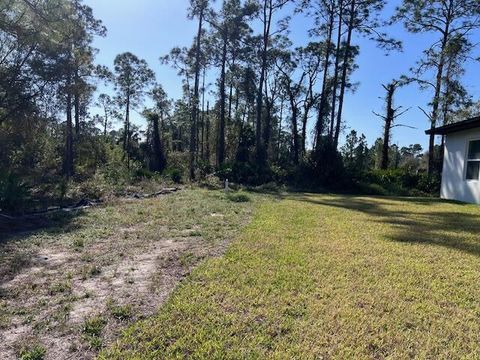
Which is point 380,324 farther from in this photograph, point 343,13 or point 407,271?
point 343,13

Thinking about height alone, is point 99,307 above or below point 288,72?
below

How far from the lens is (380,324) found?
8.95 ft

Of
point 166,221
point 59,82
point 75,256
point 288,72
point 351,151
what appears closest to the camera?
point 75,256

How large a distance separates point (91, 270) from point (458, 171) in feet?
36.5

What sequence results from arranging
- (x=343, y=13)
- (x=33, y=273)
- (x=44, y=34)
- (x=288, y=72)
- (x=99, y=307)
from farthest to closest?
1. (x=288, y=72)
2. (x=343, y=13)
3. (x=44, y=34)
4. (x=33, y=273)
5. (x=99, y=307)

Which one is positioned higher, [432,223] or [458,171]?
[458,171]

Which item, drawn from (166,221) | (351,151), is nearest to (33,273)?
(166,221)

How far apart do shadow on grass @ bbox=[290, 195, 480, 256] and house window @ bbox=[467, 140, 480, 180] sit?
3.29ft

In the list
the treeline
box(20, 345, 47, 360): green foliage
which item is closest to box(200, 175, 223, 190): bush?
the treeline

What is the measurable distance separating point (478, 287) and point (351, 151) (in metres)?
41.7

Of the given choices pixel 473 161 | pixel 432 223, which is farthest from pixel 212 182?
pixel 432 223

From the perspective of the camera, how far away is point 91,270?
3.96 meters

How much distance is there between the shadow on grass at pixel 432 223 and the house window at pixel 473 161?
3.29 feet

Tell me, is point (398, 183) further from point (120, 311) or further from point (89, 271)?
point (120, 311)
